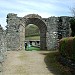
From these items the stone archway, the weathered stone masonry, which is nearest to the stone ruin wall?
the weathered stone masonry

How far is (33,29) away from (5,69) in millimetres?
42366

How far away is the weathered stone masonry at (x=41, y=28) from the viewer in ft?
86.8

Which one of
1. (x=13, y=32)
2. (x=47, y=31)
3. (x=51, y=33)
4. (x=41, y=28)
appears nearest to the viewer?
(x=13, y=32)

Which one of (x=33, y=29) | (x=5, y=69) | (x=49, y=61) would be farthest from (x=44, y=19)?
(x=33, y=29)

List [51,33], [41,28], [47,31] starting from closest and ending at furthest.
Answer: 1. [47,31]
2. [51,33]
3. [41,28]

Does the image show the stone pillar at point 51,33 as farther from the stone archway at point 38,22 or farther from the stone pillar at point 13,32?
the stone pillar at point 13,32

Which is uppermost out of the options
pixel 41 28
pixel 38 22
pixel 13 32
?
pixel 38 22

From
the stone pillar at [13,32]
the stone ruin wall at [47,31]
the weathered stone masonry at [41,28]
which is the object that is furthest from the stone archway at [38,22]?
the stone pillar at [13,32]

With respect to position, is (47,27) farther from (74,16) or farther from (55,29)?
(74,16)

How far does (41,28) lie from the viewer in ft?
89.8

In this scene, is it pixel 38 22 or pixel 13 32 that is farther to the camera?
pixel 38 22

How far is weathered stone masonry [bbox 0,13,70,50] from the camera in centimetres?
2647

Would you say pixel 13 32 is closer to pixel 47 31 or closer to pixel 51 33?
pixel 47 31

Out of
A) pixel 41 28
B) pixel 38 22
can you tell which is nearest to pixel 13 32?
pixel 38 22
